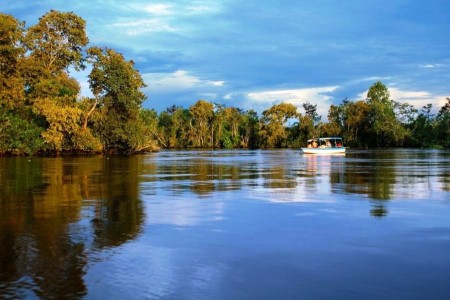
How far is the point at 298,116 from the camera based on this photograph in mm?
121812

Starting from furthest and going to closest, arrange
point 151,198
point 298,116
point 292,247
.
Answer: point 298,116
point 151,198
point 292,247

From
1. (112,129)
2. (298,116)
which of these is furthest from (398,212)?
(298,116)

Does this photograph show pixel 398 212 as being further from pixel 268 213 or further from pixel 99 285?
pixel 99 285

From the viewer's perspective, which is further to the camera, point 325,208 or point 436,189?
point 436,189

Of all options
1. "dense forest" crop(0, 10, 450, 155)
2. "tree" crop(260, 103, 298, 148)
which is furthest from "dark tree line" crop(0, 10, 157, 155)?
"tree" crop(260, 103, 298, 148)

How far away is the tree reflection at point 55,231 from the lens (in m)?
6.31

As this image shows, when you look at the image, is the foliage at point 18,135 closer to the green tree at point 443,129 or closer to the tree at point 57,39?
the tree at point 57,39

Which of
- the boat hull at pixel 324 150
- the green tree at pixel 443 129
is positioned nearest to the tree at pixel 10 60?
the boat hull at pixel 324 150

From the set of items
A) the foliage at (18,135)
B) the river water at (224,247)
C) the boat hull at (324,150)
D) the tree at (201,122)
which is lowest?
the river water at (224,247)

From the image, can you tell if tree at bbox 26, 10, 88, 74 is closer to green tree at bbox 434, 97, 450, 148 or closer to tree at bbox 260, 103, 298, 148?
tree at bbox 260, 103, 298, 148

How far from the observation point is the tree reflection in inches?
249

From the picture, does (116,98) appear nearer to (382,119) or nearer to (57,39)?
(57,39)

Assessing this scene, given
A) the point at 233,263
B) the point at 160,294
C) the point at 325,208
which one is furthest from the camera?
the point at 325,208

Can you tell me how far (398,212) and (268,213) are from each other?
3.08 metres
